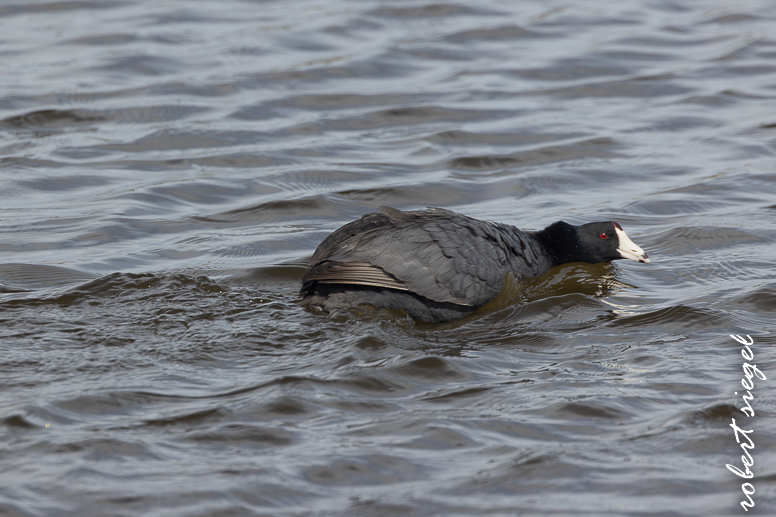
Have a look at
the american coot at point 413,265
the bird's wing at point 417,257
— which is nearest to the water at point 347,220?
the american coot at point 413,265

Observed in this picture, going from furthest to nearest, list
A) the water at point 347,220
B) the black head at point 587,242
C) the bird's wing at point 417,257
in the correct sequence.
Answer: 1. the black head at point 587,242
2. the bird's wing at point 417,257
3. the water at point 347,220

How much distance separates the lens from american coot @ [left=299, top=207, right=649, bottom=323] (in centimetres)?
548

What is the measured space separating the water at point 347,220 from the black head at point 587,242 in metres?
0.20

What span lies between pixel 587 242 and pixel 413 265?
1.80 m

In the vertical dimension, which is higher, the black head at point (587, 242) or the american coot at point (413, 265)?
the american coot at point (413, 265)

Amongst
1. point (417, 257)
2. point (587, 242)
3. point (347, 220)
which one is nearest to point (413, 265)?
point (417, 257)

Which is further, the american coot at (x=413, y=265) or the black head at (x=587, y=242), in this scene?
the black head at (x=587, y=242)

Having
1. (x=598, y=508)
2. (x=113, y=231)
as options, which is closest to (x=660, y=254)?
(x=598, y=508)

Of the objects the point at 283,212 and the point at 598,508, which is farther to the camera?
the point at 283,212

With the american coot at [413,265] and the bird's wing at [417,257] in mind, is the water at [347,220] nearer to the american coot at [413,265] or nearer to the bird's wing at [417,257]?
the american coot at [413,265]

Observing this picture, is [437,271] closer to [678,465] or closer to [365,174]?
[678,465]

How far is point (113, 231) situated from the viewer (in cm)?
741

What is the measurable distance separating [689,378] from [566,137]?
5.59 m

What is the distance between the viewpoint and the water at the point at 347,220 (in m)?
3.92
